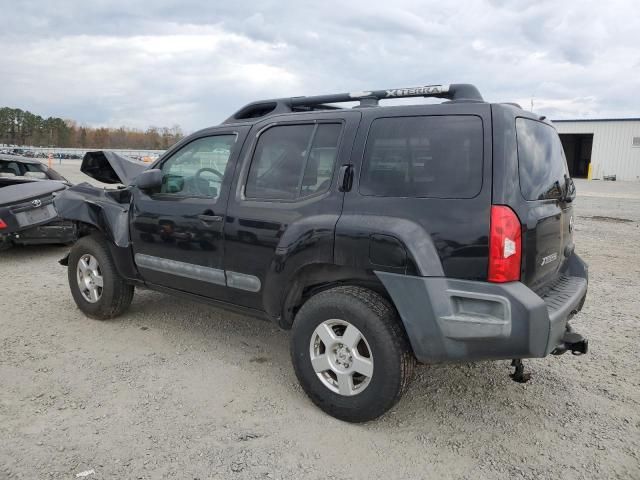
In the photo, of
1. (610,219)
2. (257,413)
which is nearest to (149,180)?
(257,413)

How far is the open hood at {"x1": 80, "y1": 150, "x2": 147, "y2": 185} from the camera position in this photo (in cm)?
506

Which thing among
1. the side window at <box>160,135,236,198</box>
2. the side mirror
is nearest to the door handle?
the side window at <box>160,135,236,198</box>

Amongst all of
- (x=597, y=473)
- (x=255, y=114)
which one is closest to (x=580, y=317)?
(x=597, y=473)

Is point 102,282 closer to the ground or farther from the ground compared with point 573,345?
closer to the ground

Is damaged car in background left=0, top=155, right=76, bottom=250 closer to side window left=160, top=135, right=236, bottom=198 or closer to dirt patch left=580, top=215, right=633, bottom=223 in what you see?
side window left=160, top=135, right=236, bottom=198

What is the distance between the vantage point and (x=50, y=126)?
341 feet

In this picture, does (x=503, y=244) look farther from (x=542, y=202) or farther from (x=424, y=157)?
(x=424, y=157)

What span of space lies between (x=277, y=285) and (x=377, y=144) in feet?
3.58

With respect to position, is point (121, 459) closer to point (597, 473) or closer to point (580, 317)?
point (597, 473)

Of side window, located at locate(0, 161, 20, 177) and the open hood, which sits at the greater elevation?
the open hood

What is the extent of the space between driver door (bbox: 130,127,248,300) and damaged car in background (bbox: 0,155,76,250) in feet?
10.1

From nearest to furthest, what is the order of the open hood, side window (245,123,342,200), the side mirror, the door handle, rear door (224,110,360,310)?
rear door (224,110,360,310) → side window (245,123,342,200) → the door handle → the side mirror → the open hood

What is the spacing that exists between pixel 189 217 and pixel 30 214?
4401 mm

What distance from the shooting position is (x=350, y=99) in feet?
11.8
